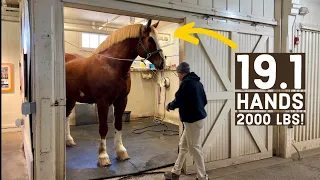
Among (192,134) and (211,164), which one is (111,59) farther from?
(211,164)

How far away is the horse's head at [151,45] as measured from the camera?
10.5 feet

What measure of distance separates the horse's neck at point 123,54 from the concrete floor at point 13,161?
1.90 meters

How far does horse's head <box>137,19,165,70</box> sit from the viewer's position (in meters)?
3.21

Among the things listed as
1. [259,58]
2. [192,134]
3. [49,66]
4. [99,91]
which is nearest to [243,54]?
[259,58]

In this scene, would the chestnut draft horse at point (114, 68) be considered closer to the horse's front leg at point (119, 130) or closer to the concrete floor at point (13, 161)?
the horse's front leg at point (119, 130)

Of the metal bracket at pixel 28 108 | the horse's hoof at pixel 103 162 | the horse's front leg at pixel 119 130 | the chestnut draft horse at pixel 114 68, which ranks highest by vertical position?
the chestnut draft horse at pixel 114 68

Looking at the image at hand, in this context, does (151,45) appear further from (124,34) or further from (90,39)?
(90,39)

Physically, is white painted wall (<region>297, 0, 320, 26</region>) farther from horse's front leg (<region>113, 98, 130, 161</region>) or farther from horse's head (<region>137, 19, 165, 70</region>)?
horse's front leg (<region>113, 98, 130, 161</region>)

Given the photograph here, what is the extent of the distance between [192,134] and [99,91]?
144 cm

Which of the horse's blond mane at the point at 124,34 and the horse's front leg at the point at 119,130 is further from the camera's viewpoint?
the horse's front leg at the point at 119,130

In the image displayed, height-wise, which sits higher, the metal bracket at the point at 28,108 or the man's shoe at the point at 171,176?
the metal bracket at the point at 28,108

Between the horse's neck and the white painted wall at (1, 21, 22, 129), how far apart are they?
137 inches

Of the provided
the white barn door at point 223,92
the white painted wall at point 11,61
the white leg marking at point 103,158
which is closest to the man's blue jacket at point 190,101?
the white barn door at point 223,92

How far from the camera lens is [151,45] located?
3219 mm
